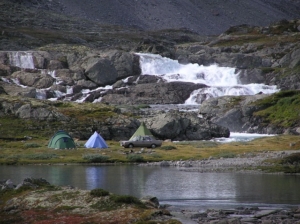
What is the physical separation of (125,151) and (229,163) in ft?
44.0

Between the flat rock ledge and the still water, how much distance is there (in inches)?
91.2

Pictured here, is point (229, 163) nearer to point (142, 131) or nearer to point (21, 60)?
point (142, 131)

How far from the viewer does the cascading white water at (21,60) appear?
168550mm

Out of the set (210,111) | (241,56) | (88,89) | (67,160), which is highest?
(241,56)

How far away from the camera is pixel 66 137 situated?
7662 centimetres

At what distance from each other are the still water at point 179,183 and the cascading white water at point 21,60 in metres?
105

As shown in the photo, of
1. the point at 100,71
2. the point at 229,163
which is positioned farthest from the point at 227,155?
the point at 100,71

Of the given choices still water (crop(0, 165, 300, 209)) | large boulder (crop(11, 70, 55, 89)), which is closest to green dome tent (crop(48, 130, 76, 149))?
still water (crop(0, 165, 300, 209))

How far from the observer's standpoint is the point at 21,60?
169375 mm

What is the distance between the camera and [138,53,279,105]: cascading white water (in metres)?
148

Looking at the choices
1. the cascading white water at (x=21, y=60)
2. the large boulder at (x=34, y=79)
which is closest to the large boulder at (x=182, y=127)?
the large boulder at (x=34, y=79)

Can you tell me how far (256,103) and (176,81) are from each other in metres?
51.1

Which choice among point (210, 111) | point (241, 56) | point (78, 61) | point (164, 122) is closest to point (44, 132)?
point (164, 122)

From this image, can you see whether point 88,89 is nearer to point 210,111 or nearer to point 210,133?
point 210,111
